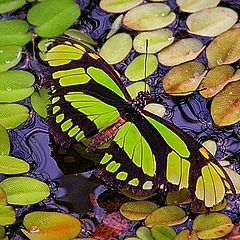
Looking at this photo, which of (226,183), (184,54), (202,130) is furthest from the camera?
(184,54)

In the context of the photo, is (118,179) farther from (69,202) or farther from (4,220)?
(4,220)

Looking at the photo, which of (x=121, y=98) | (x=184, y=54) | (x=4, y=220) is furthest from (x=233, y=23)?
(x=4, y=220)

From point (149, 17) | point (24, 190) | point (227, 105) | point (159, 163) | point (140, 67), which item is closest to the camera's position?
point (159, 163)

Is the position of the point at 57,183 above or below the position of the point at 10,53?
below

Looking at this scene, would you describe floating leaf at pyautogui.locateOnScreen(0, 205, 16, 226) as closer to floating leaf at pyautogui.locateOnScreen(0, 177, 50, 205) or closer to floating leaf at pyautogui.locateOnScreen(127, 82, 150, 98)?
floating leaf at pyautogui.locateOnScreen(0, 177, 50, 205)

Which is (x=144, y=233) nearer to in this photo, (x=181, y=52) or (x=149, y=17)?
(x=181, y=52)

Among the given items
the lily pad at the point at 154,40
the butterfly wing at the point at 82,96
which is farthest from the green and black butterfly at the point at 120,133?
the lily pad at the point at 154,40


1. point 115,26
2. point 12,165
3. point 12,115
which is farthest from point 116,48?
point 12,165
